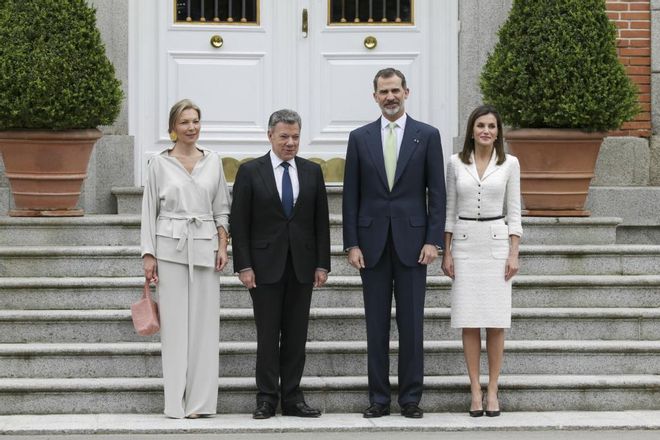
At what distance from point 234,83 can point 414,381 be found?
12.1 ft

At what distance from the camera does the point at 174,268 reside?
7.93 metres

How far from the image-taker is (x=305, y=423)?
25.3 ft

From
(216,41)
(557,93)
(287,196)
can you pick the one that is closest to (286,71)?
(216,41)

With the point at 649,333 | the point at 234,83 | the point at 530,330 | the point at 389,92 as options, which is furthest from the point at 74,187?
the point at 649,333

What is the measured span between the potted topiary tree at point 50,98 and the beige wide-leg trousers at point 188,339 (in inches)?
71.3

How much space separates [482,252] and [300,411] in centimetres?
136

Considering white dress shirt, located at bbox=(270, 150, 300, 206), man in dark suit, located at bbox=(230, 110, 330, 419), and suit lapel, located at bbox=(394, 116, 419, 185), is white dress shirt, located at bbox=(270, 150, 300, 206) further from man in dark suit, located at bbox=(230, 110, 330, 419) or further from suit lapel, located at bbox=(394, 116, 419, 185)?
suit lapel, located at bbox=(394, 116, 419, 185)

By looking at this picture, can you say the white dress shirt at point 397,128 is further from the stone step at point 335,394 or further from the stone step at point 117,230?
the stone step at point 117,230

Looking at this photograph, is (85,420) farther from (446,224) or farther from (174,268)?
(446,224)

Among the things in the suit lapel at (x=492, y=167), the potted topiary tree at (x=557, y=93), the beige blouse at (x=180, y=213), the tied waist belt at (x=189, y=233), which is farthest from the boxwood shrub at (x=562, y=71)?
the tied waist belt at (x=189, y=233)

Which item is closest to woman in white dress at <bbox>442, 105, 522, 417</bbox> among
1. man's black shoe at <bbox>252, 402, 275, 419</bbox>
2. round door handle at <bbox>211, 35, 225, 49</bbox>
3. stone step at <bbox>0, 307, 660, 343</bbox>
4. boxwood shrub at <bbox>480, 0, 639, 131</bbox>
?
stone step at <bbox>0, 307, 660, 343</bbox>

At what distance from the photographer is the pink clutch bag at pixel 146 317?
7.80 meters

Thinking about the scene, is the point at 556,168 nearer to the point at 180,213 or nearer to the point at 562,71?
the point at 562,71

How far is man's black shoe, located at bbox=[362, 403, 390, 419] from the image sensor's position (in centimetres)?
789
